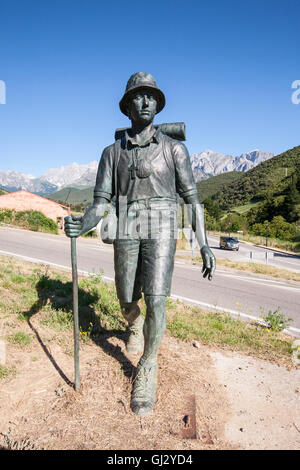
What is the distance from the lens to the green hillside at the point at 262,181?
71812 mm

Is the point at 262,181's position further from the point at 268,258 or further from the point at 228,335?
the point at 228,335

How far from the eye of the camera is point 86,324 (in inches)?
160

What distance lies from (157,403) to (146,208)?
1619 millimetres

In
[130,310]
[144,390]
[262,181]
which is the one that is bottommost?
[144,390]

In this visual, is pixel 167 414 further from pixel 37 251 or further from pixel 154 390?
pixel 37 251

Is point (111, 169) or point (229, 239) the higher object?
point (111, 169)

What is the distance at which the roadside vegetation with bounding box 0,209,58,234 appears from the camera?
2320 centimetres

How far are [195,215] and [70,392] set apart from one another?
1.85m

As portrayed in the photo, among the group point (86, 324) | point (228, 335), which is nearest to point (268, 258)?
point (228, 335)

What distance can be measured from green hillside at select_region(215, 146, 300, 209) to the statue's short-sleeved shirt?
6655cm

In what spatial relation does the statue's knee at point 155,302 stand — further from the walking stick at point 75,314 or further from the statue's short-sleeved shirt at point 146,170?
the statue's short-sleeved shirt at point 146,170

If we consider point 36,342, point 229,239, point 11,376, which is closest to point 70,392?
point 11,376

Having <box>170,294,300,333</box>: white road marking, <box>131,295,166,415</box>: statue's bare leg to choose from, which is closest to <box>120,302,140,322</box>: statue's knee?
<box>131,295,166,415</box>: statue's bare leg
